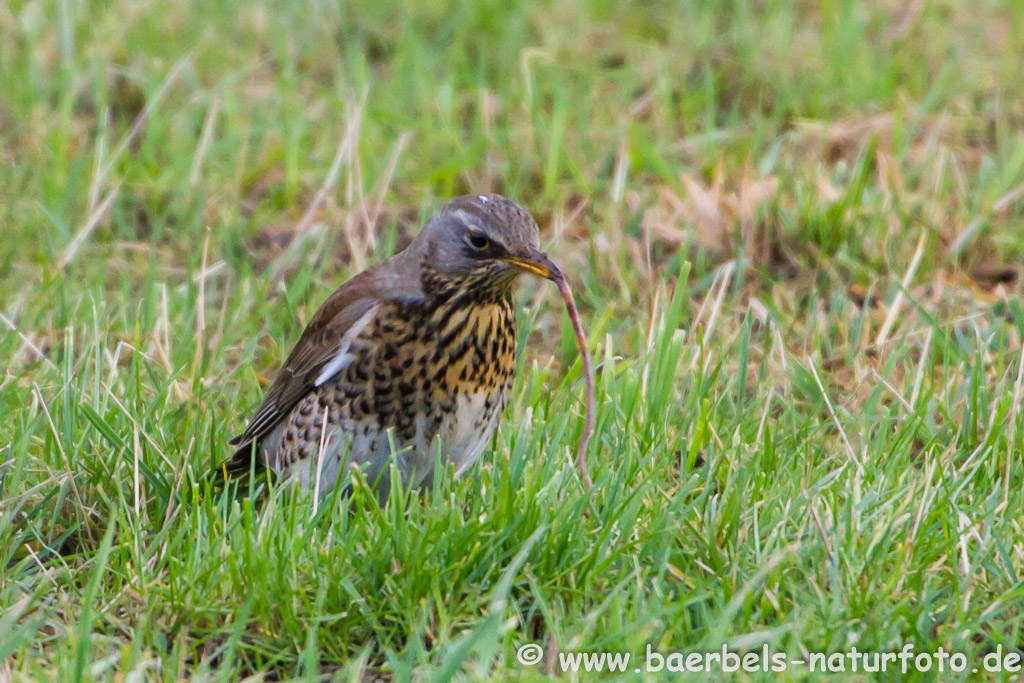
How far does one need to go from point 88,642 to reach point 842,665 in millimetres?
1732

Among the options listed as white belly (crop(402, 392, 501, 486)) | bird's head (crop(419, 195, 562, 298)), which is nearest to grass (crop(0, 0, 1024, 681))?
white belly (crop(402, 392, 501, 486))

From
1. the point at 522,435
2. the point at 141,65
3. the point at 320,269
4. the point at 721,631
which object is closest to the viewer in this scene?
the point at 721,631

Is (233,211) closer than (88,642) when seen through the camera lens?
No

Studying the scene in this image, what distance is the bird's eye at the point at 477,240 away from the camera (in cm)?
427

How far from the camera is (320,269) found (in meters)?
6.09

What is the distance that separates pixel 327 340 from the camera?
4520 millimetres

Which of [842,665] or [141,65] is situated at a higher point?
[141,65]

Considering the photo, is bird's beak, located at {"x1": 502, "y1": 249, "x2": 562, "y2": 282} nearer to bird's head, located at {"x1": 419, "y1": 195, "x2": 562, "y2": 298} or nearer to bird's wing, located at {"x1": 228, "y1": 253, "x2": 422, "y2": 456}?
bird's head, located at {"x1": 419, "y1": 195, "x2": 562, "y2": 298}

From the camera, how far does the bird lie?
4.30m

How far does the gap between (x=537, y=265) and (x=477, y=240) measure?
9.2 inches

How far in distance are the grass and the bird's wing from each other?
0.19 meters

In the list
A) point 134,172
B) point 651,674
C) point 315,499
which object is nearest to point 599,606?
point 651,674

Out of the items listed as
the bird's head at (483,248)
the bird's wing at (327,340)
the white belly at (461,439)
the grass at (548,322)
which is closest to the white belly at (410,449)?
the white belly at (461,439)

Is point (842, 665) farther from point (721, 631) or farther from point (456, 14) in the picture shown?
point (456, 14)
